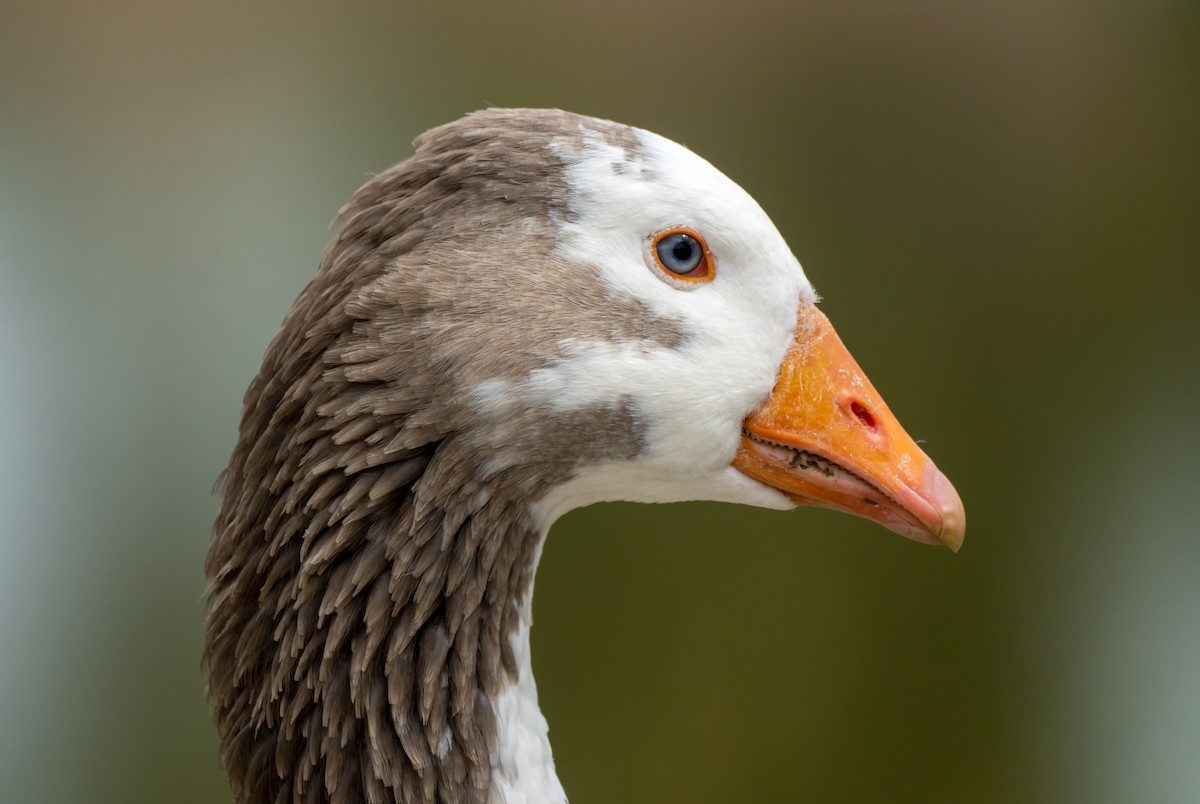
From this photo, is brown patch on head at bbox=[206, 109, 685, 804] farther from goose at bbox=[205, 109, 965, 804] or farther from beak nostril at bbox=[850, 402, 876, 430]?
beak nostril at bbox=[850, 402, 876, 430]

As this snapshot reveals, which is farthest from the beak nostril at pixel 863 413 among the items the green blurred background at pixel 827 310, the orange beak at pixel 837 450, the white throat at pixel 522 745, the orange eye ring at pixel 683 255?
the green blurred background at pixel 827 310

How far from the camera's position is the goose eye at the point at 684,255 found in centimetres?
76

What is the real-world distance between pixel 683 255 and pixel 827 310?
1.23 meters

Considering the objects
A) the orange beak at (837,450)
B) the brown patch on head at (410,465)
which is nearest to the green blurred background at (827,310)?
the brown patch on head at (410,465)

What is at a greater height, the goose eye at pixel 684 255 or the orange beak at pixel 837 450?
the goose eye at pixel 684 255

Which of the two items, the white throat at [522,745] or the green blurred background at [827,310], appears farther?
the green blurred background at [827,310]

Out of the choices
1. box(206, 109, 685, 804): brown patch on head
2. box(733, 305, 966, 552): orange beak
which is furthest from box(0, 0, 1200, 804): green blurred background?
box(733, 305, 966, 552): orange beak

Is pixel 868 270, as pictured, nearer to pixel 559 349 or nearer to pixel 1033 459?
pixel 1033 459

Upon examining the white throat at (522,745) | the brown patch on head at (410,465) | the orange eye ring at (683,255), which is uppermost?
the orange eye ring at (683,255)

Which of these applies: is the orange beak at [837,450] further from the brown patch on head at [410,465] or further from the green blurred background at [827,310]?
the green blurred background at [827,310]

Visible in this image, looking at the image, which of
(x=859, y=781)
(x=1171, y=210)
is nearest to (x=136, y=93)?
(x=859, y=781)

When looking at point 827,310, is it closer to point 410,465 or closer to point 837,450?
point 837,450

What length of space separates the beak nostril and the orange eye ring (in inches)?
6.3

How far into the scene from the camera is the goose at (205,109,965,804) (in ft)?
2.38
